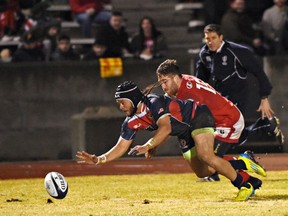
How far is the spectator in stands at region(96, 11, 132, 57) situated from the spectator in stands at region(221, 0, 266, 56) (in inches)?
77.9

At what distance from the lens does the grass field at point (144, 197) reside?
37.9 ft

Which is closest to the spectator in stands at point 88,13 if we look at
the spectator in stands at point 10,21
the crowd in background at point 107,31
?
the crowd in background at point 107,31

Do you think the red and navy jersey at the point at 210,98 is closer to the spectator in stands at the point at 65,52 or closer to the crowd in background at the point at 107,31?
the crowd in background at the point at 107,31

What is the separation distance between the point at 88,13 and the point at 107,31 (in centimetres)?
157

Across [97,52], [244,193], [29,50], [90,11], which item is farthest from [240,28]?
[244,193]

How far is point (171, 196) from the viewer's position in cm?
1333

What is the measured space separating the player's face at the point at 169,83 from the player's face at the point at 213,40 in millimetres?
1635

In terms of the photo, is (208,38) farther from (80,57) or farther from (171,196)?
(80,57)

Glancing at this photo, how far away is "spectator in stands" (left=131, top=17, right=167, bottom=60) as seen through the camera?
21.3 meters

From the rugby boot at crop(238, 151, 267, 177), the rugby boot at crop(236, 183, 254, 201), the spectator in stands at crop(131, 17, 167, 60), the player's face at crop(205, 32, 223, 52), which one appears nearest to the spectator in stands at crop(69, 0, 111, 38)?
the spectator in stands at crop(131, 17, 167, 60)

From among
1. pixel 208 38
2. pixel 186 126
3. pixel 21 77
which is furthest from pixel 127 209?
pixel 21 77

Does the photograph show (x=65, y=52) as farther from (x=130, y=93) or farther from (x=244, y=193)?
(x=244, y=193)

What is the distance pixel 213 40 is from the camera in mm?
14688

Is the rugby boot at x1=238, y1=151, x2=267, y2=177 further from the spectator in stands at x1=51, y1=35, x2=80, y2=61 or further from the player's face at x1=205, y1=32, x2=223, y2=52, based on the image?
the spectator in stands at x1=51, y1=35, x2=80, y2=61
